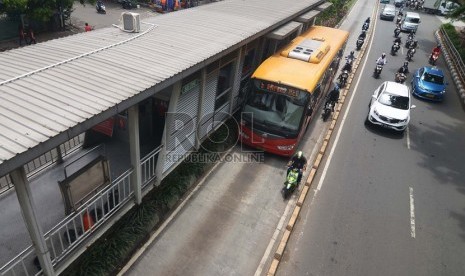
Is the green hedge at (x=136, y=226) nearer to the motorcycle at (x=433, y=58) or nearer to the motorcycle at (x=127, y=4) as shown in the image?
the motorcycle at (x=433, y=58)

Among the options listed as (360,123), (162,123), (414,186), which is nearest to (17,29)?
(162,123)

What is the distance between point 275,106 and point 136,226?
6.48 metres

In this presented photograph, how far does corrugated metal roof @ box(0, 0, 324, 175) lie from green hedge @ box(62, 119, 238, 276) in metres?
3.67

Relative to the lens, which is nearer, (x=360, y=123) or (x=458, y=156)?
(x=458, y=156)

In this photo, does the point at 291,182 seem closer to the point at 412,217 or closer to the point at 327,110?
the point at 412,217

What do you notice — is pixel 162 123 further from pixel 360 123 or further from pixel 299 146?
pixel 360 123

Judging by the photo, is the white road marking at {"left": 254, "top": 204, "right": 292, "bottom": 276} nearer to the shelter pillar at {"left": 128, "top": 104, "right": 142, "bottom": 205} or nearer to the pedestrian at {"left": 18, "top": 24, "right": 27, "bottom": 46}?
the shelter pillar at {"left": 128, "top": 104, "right": 142, "bottom": 205}

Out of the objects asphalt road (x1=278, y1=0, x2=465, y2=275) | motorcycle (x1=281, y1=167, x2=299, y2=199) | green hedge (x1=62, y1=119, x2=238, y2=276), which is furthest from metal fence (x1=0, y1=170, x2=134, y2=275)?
motorcycle (x1=281, y1=167, x2=299, y2=199)

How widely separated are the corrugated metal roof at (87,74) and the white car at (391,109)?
26.1 feet

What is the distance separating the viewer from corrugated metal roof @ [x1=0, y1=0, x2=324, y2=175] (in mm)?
5129

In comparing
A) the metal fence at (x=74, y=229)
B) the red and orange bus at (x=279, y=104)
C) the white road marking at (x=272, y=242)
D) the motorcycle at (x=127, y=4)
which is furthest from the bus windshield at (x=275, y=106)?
the motorcycle at (x=127, y=4)

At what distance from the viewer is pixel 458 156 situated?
15141 millimetres

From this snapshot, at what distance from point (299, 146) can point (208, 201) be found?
17.8 ft

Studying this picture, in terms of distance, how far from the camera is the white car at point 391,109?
15711mm
